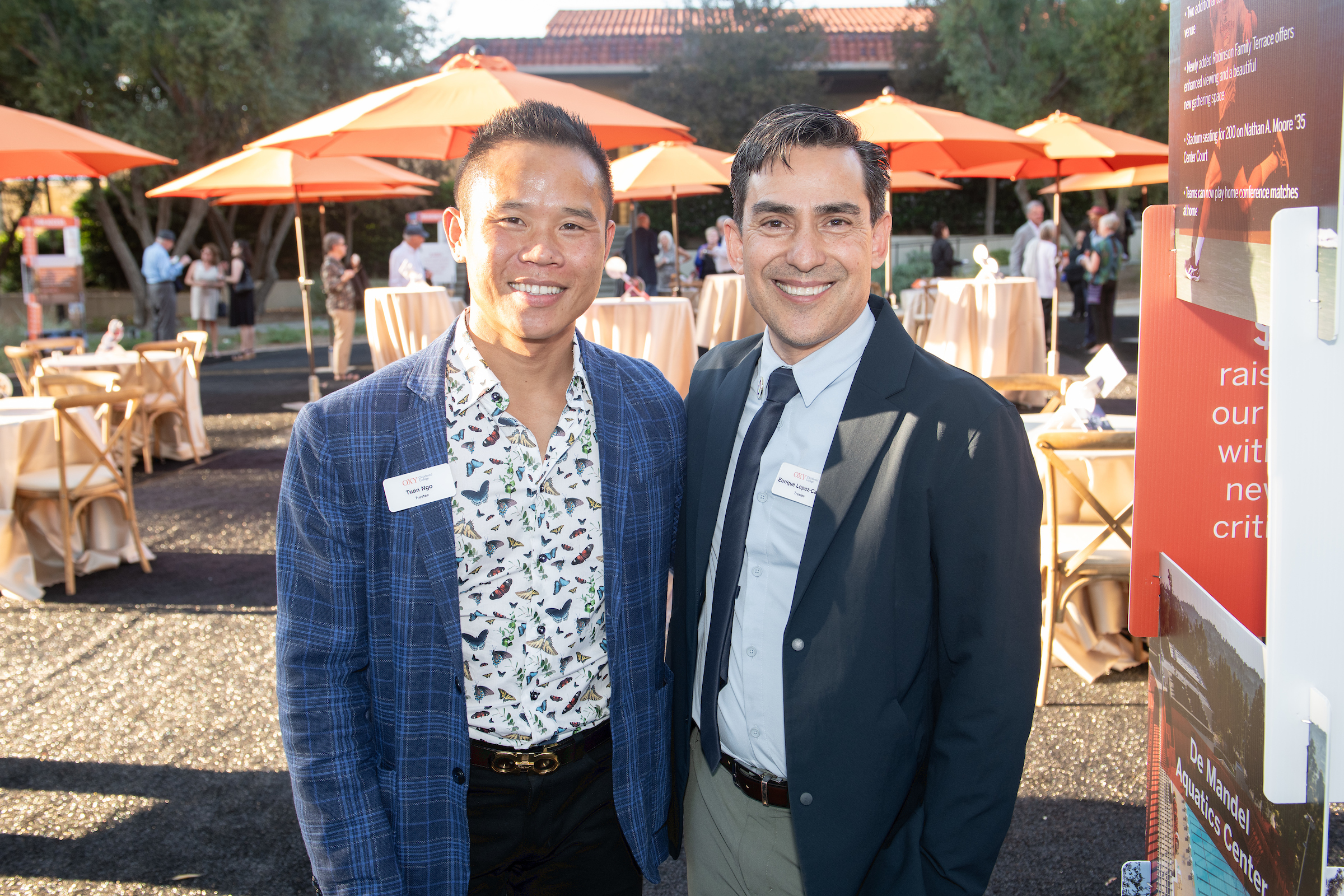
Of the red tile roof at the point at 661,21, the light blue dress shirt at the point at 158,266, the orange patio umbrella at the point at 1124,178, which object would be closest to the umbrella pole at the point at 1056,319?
the orange patio umbrella at the point at 1124,178

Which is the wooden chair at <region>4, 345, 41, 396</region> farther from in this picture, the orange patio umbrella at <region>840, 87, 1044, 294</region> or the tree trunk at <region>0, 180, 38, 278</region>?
the tree trunk at <region>0, 180, 38, 278</region>

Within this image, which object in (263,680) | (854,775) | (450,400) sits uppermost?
(450,400)

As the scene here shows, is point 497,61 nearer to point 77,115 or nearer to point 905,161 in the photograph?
point 905,161

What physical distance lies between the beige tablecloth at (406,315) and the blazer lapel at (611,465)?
25.5ft

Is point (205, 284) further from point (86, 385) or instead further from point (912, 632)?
point (912, 632)

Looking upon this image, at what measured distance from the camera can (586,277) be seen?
1.61 metres

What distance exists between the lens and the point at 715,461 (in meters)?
1.65

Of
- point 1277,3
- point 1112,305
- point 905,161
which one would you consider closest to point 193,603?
point 1277,3

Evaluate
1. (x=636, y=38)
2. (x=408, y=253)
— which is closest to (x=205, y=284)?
(x=408, y=253)

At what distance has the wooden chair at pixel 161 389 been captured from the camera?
7449 mm

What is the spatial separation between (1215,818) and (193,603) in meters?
4.64

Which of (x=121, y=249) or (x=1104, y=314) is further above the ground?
(x=121, y=249)

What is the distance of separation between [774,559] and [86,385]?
234 inches

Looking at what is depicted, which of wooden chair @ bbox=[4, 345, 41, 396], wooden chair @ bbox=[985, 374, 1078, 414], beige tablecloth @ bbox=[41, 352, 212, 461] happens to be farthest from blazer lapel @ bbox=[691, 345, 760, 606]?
beige tablecloth @ bbox=[41, 352, 212, 461]
